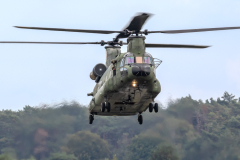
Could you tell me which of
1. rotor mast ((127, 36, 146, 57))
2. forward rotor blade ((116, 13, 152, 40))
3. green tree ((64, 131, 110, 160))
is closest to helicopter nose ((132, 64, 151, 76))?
rotor mast ((127, 36, 146, 57))

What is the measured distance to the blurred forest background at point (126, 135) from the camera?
43.3 meters

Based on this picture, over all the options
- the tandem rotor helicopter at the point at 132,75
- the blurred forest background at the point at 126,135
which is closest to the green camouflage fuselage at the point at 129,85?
the tandem rotor helicopter at the point at 132,75

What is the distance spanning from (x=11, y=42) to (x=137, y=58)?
6.15 meters

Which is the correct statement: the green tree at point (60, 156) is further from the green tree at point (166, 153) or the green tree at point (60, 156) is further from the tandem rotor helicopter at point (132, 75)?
the tandem rotor helicopter at point (132, 75)

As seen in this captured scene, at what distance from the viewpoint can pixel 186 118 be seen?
1789 inches

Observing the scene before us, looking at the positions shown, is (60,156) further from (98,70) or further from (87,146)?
(98,70)

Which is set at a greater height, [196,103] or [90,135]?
[196,103]

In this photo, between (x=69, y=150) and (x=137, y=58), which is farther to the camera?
(x=69, y=150)

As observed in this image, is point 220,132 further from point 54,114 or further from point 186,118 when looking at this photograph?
point 54,114

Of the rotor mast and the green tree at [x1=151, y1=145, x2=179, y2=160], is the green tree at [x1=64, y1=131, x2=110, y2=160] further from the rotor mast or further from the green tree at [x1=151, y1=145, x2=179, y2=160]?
the rotor mast

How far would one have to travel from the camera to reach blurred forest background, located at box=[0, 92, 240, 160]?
142 ft

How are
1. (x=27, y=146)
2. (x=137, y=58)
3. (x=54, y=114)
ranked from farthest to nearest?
(x=27, y=146)
(x=54, y=114)
(x=137, y=58)

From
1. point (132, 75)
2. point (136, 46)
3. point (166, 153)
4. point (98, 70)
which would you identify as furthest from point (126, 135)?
point (132, 75)

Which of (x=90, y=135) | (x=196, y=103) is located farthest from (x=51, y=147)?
(x=196, y=103)
